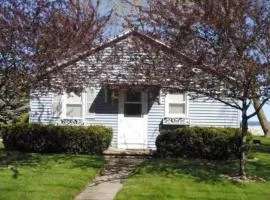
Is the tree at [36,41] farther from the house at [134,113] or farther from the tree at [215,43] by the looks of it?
the house at [134,113]

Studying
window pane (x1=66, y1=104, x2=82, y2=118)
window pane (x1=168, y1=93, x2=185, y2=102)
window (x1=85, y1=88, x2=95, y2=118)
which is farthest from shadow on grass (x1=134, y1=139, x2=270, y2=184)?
window pane (x1=66, y1=104, x2=82, y2=118)

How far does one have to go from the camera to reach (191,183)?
1425 cm

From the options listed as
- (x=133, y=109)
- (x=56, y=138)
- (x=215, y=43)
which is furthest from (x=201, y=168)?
(x=133, y=109)

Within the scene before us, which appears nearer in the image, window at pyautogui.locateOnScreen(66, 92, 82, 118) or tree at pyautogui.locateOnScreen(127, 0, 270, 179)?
tree at pyautogui.locateOnScreen(127, 0, 270, 179)

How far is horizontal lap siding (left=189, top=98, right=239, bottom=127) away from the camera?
2256cm

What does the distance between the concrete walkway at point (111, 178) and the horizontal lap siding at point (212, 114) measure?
3.49m

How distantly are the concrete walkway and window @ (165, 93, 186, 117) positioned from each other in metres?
3.15

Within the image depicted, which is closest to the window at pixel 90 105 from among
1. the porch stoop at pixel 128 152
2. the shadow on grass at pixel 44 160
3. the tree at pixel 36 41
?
the porch stoop at pixel 128 152

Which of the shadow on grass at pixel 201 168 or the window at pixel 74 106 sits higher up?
the window at pixel 74 106

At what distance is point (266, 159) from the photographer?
19672 millimetres

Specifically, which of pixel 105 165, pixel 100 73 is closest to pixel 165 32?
pixel 100 73

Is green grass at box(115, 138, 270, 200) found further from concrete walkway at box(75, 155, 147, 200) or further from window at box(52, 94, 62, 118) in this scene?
window at box(52, 94, 62, 118)

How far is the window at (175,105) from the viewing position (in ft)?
74.0

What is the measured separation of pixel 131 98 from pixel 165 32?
8300 mm
